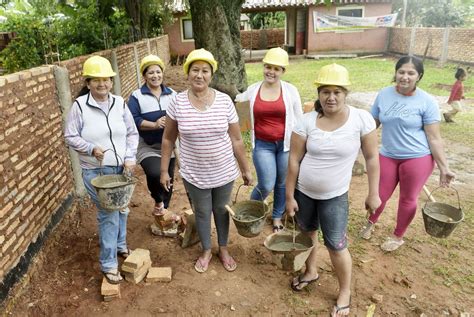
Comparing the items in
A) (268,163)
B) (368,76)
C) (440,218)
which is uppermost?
(268,163)

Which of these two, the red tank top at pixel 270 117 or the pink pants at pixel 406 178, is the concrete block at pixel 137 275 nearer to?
the red tank top at pixel 270 117

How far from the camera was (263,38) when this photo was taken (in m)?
25.8

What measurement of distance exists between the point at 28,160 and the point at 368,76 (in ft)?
44.9

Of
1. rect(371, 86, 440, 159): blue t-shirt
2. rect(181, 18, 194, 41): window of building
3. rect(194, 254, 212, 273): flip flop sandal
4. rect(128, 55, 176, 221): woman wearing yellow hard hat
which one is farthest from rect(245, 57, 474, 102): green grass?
rect(194, 254, 212, 273): flip flop sandal

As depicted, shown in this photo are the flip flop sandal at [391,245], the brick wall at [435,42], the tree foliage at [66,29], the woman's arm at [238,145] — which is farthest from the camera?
the brick wall at [435,42]

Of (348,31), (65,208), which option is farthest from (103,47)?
(348,31)

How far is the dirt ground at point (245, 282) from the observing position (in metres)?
3.15

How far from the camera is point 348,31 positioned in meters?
22.0

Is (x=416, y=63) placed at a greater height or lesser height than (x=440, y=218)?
greater

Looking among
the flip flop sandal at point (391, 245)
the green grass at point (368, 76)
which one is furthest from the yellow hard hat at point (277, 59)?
the green grass at point (368, 76)

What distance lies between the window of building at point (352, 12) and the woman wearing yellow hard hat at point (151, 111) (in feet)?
68.1

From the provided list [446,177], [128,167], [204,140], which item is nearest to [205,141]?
[204,140]

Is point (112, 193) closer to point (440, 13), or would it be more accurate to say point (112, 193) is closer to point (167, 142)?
point (167, 142)

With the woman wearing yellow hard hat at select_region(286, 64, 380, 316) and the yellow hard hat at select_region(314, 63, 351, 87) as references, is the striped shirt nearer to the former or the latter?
the woman wearing yellow hard hat at select_region(286, 64, 380, 316)
